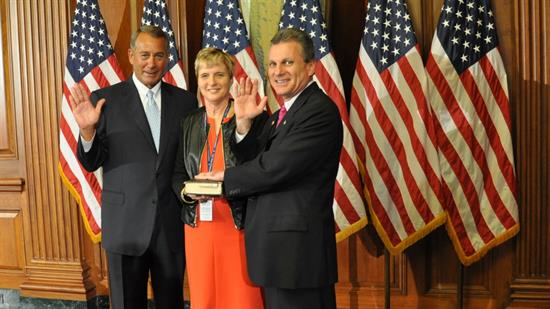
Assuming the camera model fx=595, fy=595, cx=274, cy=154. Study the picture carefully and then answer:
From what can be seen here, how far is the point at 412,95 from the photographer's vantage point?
349 centimetres

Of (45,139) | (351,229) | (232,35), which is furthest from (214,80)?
(45,139)

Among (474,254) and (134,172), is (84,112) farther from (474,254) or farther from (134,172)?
(474,254)

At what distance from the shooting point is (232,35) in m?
3.80

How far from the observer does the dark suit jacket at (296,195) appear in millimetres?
2082

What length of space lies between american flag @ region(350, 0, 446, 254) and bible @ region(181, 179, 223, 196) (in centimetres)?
157

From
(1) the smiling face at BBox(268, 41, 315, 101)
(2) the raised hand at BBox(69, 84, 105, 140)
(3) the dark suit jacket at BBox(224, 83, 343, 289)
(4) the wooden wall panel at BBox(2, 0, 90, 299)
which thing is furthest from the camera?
(4) the wooden wall panel at BBox(2, 0, 90, 299)

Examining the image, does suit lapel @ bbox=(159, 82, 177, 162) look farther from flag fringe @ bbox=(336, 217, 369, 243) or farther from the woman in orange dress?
flag fringe @ bbox=(336, 217, 369, 243)

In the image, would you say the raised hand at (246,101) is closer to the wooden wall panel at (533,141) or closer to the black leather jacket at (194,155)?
the black leather jacket at (194,155)

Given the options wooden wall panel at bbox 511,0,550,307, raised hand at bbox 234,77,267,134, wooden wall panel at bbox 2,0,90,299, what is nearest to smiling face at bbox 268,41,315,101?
raised hand at bbox 234,77,267,134

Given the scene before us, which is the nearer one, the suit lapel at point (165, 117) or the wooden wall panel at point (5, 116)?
the suit lapel at point (165, 117)

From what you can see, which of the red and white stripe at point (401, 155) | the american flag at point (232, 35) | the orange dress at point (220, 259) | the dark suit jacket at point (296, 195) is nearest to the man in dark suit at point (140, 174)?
the orange dress at point (220, 259)

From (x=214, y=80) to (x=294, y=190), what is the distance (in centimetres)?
65

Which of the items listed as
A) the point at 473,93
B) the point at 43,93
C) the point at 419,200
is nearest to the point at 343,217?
the point at 419,200

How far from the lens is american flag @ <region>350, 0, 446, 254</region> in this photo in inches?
137
